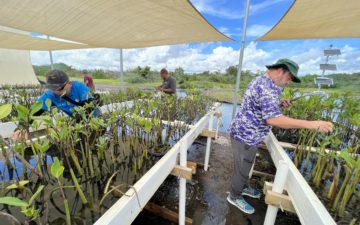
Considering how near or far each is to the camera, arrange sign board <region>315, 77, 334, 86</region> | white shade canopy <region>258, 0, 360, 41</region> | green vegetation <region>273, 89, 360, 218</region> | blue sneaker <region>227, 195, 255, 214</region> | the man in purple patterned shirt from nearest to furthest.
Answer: green vegetation <region>273, 89, 360, 218</region> → the man in purple patterned shirt → blue sneaker <region>227, 195, 255, 214</region> → white shade canopy <region>258, 0, 360, 41</region> → sign board <region>315, 77, 334, 86</region>

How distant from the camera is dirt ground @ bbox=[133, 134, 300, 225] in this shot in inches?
67.6

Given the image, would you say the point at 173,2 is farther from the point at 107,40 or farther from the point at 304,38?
the point at 304,38

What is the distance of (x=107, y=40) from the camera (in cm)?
363

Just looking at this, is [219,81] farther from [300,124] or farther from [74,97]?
[300,124]

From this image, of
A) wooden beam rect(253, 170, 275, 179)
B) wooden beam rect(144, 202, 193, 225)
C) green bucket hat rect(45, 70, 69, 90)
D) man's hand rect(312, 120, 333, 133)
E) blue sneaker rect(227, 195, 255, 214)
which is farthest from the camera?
wooden beam rect(253, 170, 275, 179)

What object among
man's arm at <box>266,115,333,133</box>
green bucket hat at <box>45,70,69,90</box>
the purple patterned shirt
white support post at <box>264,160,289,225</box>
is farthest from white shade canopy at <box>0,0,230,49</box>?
white support post at <box>264,160,289,225</box>

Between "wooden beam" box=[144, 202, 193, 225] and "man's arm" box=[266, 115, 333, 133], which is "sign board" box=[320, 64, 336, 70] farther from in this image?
"wooden beam" box=[144, 202, 193, 225]

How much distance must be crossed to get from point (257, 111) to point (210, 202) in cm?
111

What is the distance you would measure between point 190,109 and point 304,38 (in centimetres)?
267

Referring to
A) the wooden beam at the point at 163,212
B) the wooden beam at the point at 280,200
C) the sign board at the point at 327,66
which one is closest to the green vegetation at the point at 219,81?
the sign board at the point at 327,66

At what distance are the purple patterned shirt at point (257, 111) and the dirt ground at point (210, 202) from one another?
2.51 feet

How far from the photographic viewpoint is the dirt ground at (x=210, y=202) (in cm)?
172

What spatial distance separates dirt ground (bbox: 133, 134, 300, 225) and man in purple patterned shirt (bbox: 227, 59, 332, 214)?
103 millimetres

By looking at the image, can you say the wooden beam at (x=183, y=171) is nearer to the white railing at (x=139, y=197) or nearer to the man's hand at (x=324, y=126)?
Answer: the white railing at (x=139, y=197)
